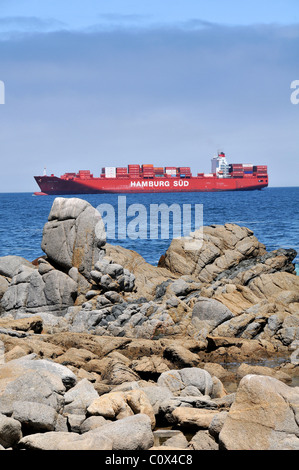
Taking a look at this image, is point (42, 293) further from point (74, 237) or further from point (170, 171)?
point (170, 171)

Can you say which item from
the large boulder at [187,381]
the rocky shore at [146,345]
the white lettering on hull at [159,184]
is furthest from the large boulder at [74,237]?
the white lettering on hull at [159,184]

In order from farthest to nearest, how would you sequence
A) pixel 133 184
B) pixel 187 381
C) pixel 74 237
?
1. pixel 133 184
2. pixel 74 237
3. pixel 187 381

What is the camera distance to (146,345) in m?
15.7

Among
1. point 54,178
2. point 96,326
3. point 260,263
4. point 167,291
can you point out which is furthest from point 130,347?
point 54,178

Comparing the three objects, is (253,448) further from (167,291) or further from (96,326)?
(167,291)

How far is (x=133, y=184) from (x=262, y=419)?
Answer: 11675cm

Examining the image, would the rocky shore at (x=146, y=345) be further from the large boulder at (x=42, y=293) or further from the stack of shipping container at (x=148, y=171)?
the stack of shipping container at (x=148, y=171)

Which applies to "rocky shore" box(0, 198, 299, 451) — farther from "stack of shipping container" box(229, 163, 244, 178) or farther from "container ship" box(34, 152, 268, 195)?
"stack of shipping container" box(229, 163, 244, 178)

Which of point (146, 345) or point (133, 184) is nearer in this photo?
point (146, 345)

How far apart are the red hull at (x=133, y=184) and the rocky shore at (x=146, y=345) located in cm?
9476

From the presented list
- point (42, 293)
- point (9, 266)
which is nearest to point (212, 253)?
point (42, 293)

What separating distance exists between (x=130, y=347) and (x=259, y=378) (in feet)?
23.9

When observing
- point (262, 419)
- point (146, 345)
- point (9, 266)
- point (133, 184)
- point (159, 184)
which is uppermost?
point (133, 184)

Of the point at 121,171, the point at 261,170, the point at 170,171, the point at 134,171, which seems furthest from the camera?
the point at 261,170
